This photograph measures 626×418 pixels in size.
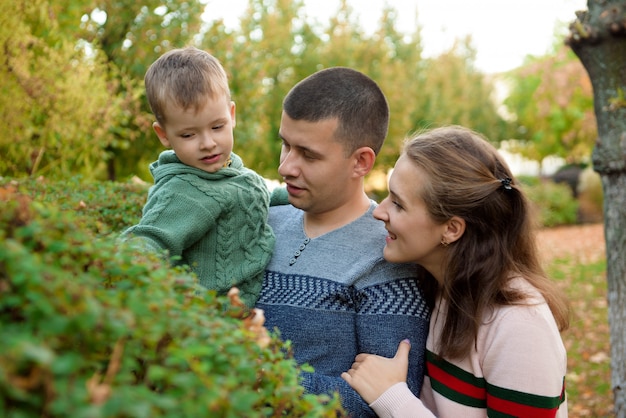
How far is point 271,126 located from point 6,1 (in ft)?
22.3

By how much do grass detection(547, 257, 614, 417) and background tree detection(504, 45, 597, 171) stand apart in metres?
9.80

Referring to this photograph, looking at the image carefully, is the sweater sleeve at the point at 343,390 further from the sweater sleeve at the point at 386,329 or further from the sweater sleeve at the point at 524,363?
the sweater sleeve at the point at 524,363

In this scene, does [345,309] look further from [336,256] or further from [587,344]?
[587,344]

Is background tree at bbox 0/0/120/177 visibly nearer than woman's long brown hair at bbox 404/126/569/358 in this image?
No

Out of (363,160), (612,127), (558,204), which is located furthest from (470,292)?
(558,204)

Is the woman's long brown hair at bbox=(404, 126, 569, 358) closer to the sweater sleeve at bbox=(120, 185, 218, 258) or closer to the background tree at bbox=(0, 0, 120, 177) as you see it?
the sweater sleeve at bbox=(120, 185, 218, 258)

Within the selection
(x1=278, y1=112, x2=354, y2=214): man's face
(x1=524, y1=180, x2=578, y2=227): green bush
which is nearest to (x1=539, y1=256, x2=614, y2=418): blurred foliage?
(x1=278, y1=112, x2=354, y2=214): man's face

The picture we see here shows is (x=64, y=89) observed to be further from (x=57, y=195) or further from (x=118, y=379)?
(x=118, y=379)

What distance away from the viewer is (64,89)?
495 centimetres

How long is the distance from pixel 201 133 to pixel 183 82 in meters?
0.22

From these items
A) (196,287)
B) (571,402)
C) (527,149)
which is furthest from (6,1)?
(527,149)

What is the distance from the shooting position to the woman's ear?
98.7 inches

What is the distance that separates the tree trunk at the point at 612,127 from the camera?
13.1ft

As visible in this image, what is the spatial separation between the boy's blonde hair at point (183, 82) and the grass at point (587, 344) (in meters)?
2.07
